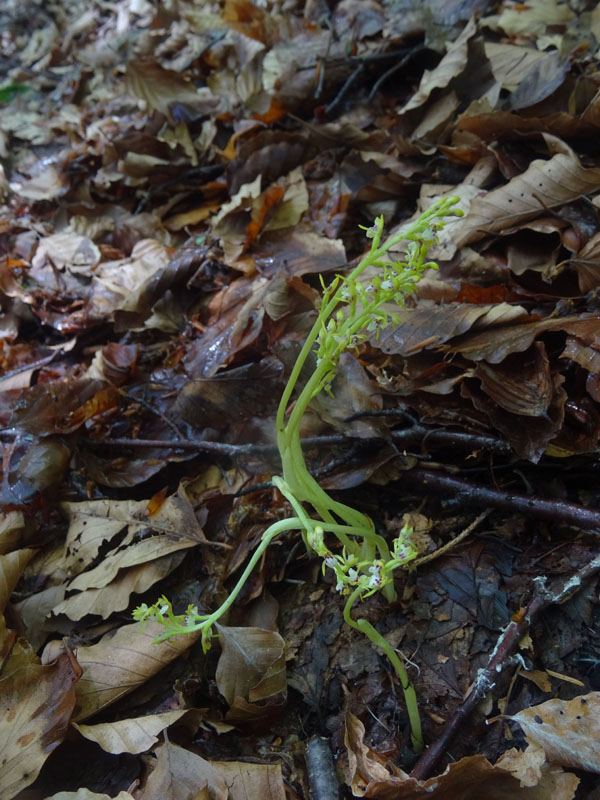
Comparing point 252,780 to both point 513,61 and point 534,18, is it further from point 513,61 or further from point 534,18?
point 534,18

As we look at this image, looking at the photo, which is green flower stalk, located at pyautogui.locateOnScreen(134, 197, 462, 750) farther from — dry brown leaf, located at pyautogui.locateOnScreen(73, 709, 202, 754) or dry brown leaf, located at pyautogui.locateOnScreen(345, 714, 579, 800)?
A: dry brown leaf, located at pyautogui.locateOnScreen(73, 709, 202, 754)

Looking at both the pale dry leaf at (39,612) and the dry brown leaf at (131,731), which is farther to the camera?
the pale dry leaf at (39,612)

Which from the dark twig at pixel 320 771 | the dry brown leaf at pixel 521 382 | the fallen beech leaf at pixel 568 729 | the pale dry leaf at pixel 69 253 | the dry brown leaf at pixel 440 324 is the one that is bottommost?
the dark twig at pixel 320 771

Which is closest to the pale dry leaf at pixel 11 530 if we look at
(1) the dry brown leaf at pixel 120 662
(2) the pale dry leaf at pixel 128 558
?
(2) the pale dry leaf at pixel 128 558

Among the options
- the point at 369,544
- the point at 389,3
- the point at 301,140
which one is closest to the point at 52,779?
the point at 369,544

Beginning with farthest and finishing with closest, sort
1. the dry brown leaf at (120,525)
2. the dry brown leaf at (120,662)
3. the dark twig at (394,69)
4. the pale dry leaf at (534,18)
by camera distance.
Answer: the dark twig at (394,69)
the pale dry leaf at (534,18)
the dry brown leaf at (120,525)
the dry brown leaf at (120,662)

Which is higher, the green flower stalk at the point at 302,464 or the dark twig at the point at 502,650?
the green flower stalk at the point at 302,464

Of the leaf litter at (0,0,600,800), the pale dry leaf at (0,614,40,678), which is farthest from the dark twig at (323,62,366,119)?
the pale dry leaf at (0,614,40,678)

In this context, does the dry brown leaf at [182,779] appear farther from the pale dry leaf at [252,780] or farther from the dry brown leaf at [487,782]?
the dry brown leaf at [487,782]
